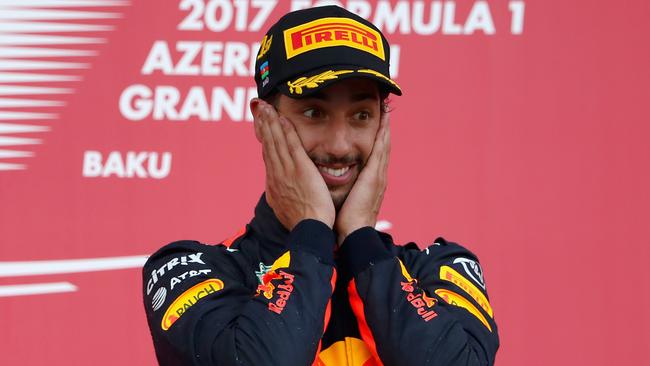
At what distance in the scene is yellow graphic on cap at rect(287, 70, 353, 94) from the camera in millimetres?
1729

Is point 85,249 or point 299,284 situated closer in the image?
point 299,284

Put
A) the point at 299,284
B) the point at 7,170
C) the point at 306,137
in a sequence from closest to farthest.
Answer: the point at 299,284, the point at 306,137, the point at 7,170

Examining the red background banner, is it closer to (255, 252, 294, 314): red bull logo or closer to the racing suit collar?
the racing suit collar

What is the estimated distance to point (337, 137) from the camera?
70.4 inches

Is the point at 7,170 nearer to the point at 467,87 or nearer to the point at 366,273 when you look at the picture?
the point at 467,87

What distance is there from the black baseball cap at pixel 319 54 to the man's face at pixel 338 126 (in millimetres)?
32

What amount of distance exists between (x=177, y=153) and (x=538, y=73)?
1.05 m

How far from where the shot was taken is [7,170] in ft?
9.70

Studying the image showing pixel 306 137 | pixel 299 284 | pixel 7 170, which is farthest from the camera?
pixel 7 170

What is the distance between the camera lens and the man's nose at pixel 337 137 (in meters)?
1.79

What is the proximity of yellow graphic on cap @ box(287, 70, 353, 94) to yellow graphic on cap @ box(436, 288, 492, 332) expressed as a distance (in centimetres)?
40

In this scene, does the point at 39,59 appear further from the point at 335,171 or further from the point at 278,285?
the point at 278,285

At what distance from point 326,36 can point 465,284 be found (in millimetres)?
479

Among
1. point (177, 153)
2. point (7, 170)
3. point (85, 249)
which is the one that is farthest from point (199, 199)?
point (7, 170)
